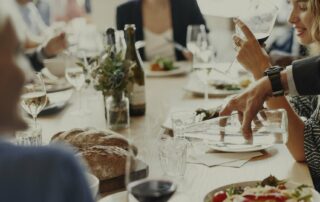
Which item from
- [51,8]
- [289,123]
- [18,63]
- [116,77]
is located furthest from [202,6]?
[51,8]

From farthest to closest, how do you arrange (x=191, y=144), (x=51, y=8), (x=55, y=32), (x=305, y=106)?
(x=51, y=8) < (x=55, y=32) < (x=305, y=106) < (x=191, y=144)

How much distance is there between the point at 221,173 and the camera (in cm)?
151

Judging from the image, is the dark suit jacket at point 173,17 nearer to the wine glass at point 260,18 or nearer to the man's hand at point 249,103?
the wine glass at point 260,18

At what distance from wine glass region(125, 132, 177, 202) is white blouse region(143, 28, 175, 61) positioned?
261cm

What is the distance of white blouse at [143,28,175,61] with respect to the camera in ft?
11.6

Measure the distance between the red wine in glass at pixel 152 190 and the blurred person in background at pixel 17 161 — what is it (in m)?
0.25

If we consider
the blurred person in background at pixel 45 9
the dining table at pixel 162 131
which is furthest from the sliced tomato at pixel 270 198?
the blurred person in background at pixel 45 9

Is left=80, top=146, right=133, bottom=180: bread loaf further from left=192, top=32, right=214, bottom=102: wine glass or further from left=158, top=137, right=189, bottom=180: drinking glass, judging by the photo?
left=192, top=32, right=214, bottom=102: wine glass

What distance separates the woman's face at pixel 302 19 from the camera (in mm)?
1879

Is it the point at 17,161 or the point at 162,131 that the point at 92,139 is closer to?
the point at 162,131

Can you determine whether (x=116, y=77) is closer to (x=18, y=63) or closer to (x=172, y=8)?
(x=18, y=63)

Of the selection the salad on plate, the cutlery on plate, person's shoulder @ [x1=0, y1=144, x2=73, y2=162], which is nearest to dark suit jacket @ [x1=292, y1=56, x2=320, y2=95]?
the salad on plate

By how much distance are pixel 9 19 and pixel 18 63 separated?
5 cm

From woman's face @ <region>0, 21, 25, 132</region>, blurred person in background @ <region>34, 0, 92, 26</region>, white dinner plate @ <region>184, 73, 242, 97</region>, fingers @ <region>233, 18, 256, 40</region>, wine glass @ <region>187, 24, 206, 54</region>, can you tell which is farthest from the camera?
blurred person in background @ <region>34, 0, 92, 26</region>
